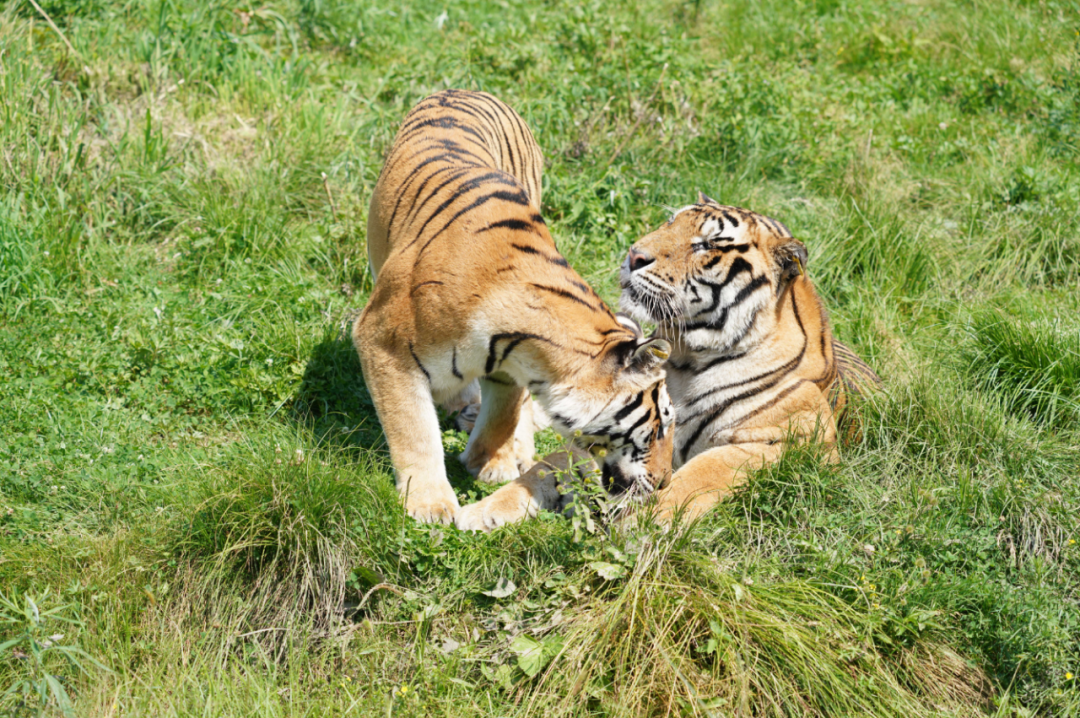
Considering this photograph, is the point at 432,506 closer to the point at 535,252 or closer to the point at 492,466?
the point at 492,466

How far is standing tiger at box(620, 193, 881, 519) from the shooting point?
3688 millimetres

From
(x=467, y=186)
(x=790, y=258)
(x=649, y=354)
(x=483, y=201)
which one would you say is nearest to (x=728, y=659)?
(x=649, y=354)

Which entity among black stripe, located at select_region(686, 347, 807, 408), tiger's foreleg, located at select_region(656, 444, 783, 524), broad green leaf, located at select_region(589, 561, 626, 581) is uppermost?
black stripe, located at select_region(686, 347, 807, 408)

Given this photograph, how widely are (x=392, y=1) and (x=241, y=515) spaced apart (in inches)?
213

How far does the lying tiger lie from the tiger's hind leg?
243 millimetres

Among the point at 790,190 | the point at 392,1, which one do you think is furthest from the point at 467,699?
the point at 392,1

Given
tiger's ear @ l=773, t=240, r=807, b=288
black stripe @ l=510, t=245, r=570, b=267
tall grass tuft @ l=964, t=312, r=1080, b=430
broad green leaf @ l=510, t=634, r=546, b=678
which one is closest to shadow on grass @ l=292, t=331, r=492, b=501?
broad green leaf @ l=510, t=634, r=546, b=678

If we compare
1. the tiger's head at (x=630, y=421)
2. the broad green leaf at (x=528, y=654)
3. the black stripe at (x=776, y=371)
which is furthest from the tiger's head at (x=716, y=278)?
the broad green leaf at (x=528, y=654)

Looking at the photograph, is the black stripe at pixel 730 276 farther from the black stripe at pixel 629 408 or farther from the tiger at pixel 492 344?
the black stripe at pixel 629 408

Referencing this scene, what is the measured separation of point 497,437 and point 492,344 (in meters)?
0.75

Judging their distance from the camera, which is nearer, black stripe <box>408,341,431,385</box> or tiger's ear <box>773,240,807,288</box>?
black stripe <box>408,341,431,385</box>

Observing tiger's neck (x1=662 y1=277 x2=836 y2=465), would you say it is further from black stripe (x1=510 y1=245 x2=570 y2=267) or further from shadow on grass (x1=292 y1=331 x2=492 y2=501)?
shadow on grass (x1=292 y1=331 x2=492 y2=501)

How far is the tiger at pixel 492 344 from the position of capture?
3236 mm

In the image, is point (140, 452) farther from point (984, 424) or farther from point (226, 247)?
point (984, 424)
